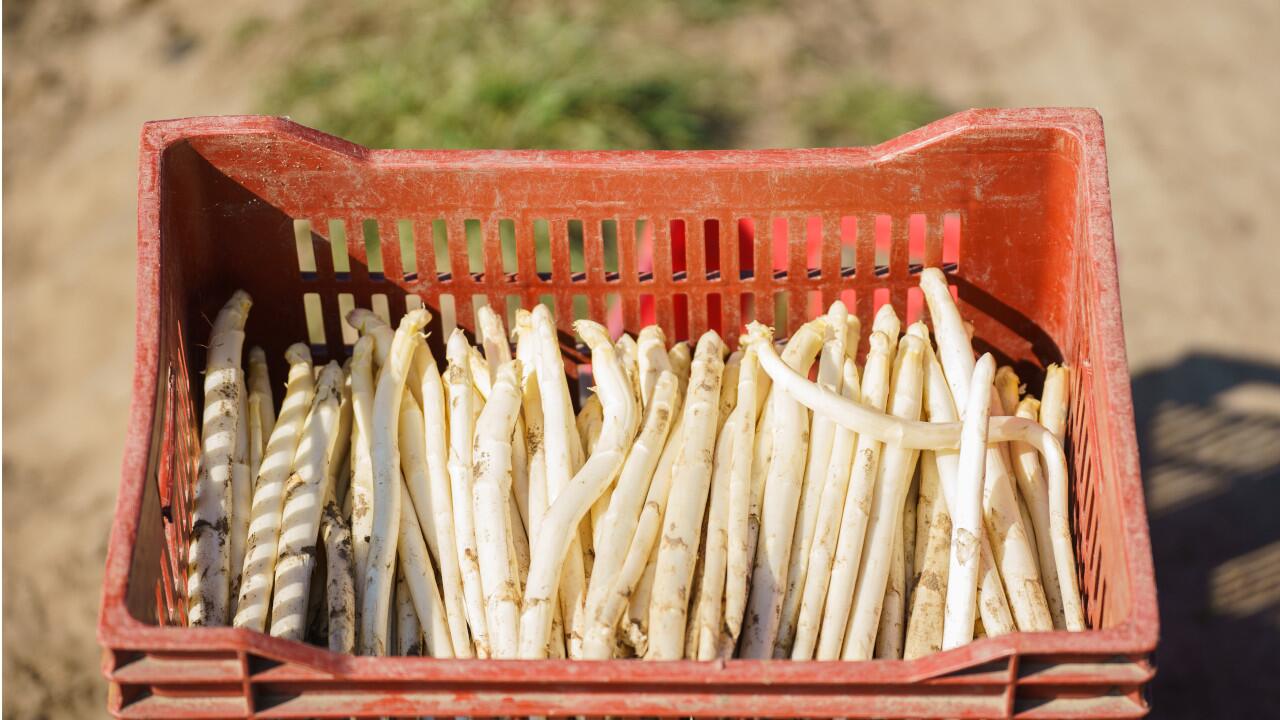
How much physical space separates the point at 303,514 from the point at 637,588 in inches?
23.5

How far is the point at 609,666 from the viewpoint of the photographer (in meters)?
1.75

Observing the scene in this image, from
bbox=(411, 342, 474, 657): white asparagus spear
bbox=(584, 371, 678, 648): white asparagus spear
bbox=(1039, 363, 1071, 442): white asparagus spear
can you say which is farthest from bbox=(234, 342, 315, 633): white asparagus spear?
bbox=(1039, 363, 1071, 442): white asparagus spear

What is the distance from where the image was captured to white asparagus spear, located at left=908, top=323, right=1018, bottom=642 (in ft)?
7.29

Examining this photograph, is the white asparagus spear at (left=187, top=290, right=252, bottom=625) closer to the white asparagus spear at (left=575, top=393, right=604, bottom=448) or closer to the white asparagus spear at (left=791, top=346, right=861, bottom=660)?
the white asparagus spear at (left=575, top=393, right=604, bottom=448)

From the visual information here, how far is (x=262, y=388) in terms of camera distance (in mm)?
2637

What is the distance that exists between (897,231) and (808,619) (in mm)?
855

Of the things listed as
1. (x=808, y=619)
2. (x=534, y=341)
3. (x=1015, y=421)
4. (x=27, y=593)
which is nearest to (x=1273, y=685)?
(x=1015, y=421)

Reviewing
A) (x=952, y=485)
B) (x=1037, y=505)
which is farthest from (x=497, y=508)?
(x=1037, y=505)

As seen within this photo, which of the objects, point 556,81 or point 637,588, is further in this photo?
point 556,81

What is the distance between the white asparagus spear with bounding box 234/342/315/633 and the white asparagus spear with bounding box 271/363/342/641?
0.01 meters

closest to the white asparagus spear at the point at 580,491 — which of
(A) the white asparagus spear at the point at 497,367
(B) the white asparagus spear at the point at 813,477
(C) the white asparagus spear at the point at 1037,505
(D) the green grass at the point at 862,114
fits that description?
(A) the white asparagus spear at the point at 497,367

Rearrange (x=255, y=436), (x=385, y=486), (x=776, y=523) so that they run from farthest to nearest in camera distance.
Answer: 1. (x=255, y=436)
2. (x=385, y=486)
3. (x=776, y=523)

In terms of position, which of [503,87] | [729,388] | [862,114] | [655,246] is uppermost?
[503,87]

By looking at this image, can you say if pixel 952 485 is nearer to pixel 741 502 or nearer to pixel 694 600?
pixel 741 502
